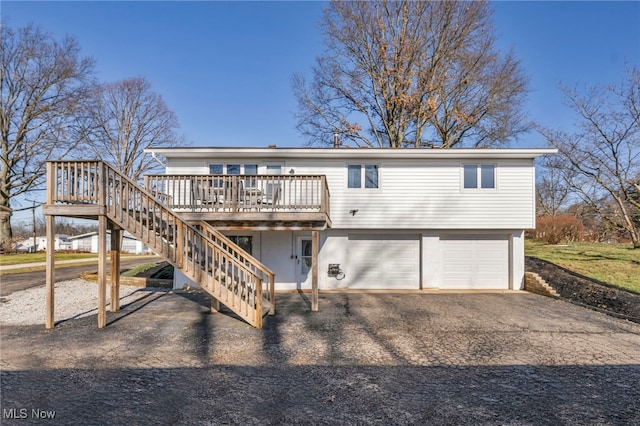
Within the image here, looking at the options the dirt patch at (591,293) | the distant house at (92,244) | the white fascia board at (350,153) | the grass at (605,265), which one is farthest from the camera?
the distant house at (92,244)

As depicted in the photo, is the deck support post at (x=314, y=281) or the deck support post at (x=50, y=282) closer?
the deck support post at (x=50, y=282)

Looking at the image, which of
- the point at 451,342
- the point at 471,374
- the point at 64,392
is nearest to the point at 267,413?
the point at 64,392

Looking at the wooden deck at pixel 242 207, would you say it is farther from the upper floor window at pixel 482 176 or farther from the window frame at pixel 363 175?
the upper floor window at pixel 482 176

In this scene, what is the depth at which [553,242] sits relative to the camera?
19203 millimetres

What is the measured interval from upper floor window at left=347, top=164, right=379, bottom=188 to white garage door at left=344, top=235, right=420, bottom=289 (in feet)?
5.86

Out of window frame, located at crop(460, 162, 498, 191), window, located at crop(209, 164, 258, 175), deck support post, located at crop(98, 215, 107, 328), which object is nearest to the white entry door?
window, located at crop(209, 164, 258, 175)

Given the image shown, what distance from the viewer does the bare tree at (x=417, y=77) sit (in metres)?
19.0

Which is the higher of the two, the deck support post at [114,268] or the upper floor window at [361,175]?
the upper floor window at [361,175]

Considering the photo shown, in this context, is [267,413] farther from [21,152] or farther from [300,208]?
[21,152]

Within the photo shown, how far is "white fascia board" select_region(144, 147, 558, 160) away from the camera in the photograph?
10.6 m

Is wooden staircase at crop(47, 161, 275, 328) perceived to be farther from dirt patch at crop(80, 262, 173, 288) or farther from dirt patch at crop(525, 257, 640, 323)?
dirt patch at crop(525, 257, 640, 323)

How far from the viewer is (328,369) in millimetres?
4883

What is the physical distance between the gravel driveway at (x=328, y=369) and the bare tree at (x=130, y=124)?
22.2m

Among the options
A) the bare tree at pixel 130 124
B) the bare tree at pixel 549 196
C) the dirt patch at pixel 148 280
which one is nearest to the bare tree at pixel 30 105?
the bare tree at pixel 130 124
